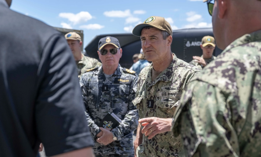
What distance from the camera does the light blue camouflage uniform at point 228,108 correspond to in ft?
3.07

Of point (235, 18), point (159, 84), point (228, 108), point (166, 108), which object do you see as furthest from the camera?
point (159, 84)

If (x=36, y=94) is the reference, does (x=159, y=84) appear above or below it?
below

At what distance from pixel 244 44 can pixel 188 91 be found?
0.33 m

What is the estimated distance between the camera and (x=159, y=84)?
244cm

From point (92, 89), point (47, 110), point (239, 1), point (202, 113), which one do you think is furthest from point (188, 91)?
point (92, 89)

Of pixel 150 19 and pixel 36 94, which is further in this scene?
pixel 150 19

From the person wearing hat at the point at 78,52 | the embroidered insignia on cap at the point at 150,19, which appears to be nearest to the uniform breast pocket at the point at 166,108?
the embroidered insignia on cap at the point at 150,19

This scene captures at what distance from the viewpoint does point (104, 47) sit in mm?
3293

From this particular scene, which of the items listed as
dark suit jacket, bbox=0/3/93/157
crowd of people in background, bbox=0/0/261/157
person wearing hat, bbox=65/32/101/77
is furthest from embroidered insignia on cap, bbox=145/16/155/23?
person wearing hat, bbox=65/32/101/77

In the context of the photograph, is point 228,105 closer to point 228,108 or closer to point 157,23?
point 228,108

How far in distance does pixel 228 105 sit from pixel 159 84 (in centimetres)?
150

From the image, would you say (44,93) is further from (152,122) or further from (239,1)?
(152,122)

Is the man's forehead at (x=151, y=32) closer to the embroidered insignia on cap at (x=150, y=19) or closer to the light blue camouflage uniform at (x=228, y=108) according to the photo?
the embroidered insignia on cap at (x=150, y=19)

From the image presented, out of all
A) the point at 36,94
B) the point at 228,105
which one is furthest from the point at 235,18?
the point at 36,94
